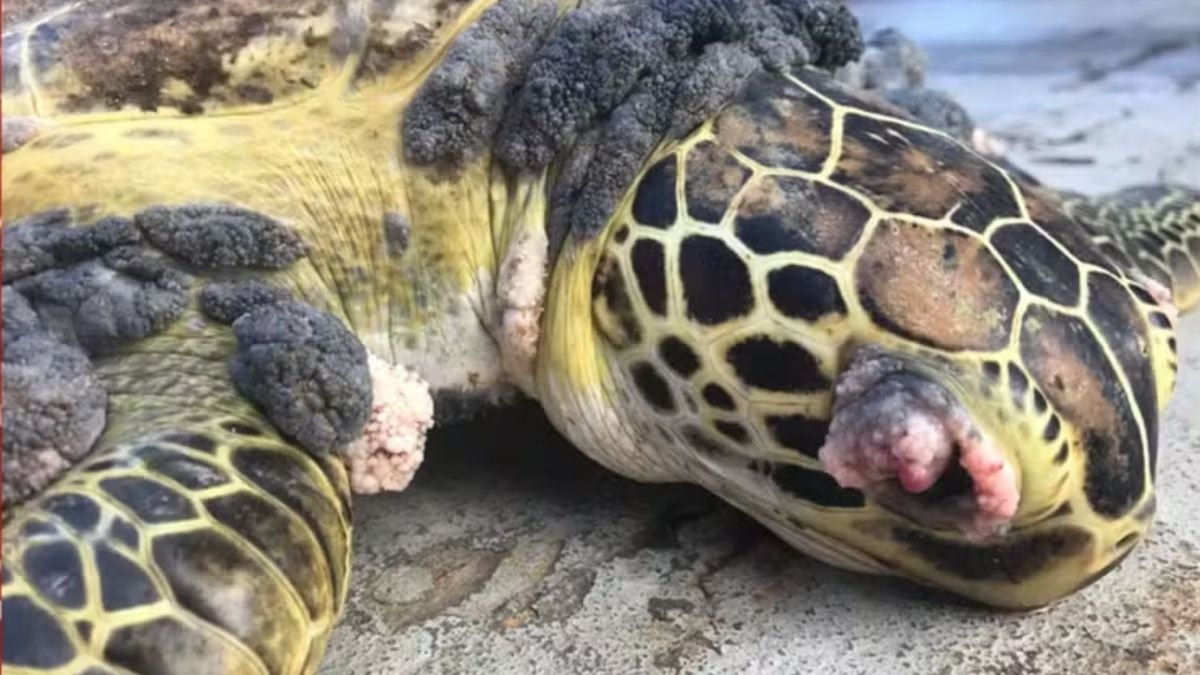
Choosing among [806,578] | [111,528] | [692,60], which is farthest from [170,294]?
[806,578]

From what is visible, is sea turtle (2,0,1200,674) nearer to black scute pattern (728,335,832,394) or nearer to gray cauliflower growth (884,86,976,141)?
black scute pattern (728,335,832,394)

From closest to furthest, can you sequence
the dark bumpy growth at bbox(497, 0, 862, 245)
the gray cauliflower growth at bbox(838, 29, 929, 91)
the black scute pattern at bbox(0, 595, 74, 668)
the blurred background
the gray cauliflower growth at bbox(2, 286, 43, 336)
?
the black scute pattern at bbox(0, 595, 74, 668), the gray cauliflower growth at bbox(2, 286, 43, 336), the dark bumpy growth at bbox(497, 0, 862, 245), the gray cauliflower growth at bbox(838, 29, 929, 91), the blurred background

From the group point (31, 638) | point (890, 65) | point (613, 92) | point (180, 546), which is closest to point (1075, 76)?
point (890, 65)

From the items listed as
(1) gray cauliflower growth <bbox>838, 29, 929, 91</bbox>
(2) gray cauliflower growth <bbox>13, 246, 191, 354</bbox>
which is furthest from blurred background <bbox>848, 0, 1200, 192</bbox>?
(2) gray cauliflower growth <bbox>13, 246, 191, 354</bbox>

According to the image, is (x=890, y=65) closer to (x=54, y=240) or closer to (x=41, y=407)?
(x=54, y=240)

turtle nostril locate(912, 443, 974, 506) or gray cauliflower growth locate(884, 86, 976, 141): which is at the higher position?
gray cauliflower growth locate(884, 86, 976, 141)

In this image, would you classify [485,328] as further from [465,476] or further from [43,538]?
[43,538]

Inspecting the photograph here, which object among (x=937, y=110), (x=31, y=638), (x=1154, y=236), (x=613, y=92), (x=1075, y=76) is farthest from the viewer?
(x=1075, y=76)
